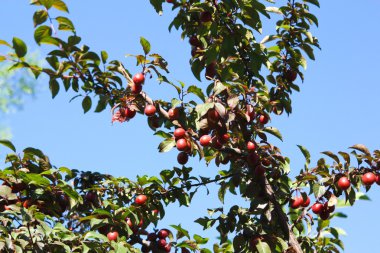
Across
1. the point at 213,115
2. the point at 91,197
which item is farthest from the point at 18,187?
the point at 213,115

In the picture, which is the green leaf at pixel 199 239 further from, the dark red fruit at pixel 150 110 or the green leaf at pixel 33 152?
the green leaf at pixel 33 152

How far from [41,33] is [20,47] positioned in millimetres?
152

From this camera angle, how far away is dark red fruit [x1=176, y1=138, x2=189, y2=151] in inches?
148

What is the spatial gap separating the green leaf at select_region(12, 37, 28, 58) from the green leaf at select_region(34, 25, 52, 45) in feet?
0.29

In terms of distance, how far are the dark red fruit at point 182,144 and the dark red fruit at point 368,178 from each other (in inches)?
46.3

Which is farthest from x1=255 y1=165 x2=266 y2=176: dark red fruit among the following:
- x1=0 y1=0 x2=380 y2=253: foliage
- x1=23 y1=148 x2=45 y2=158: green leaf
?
x1=23 y1=148 x2=45 y2=158: green leaf

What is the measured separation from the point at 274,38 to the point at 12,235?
8.04 ft

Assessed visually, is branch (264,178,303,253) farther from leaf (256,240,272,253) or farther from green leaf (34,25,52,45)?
green leaf (34,25,52,45)

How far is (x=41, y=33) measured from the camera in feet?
11.2

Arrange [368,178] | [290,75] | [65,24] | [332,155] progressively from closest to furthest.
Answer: [65,24], [368,178], [332,155], [290,75]

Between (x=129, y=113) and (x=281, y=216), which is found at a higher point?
(x=129, y=113)

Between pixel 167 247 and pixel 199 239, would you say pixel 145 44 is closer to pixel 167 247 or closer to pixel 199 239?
pixel 199 239

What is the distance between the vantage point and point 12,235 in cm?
340

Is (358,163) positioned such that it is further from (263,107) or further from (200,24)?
(200,24)
